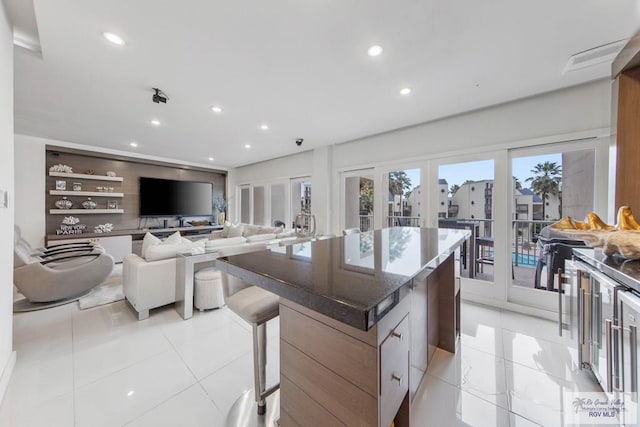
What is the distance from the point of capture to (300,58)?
6.62ft

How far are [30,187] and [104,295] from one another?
3.06 metres

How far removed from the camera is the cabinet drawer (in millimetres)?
773

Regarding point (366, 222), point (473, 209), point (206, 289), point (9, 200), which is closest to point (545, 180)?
point (473, 209)

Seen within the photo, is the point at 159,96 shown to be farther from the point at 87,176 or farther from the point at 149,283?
the point at 87,176

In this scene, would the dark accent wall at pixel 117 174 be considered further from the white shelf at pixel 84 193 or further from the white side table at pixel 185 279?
the white side table at pixel 185 279

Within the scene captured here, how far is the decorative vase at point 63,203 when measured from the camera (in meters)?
4.66

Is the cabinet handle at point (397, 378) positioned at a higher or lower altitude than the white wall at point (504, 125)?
lower

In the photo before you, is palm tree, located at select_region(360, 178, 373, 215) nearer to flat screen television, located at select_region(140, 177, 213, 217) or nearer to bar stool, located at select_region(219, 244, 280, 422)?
bar stool, located at select_region(219, 244, 280, 422)

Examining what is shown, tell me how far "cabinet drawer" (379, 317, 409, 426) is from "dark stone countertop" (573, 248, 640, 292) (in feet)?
3.37

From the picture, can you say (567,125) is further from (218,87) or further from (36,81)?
(36,81)

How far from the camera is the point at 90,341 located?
2.19m

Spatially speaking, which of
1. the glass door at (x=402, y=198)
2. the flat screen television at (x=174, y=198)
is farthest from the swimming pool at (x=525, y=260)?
the flat screen television at (x=174, y=198)

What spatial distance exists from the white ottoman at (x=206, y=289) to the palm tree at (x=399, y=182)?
3065 mm

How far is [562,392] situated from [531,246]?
73.6 inches
